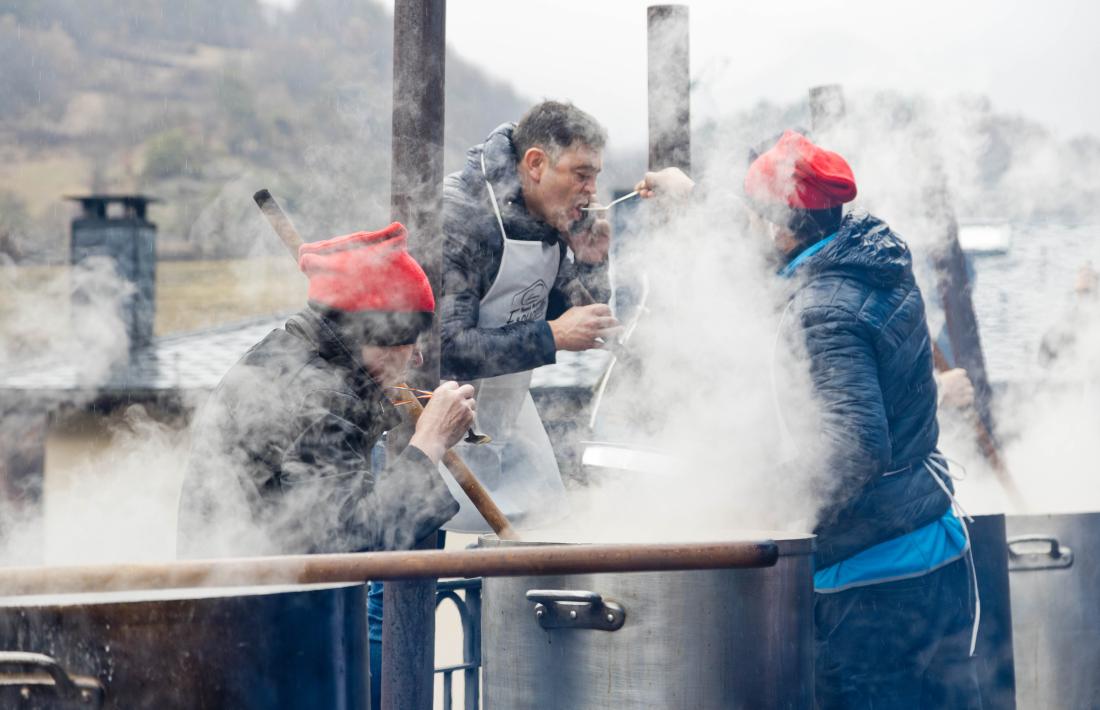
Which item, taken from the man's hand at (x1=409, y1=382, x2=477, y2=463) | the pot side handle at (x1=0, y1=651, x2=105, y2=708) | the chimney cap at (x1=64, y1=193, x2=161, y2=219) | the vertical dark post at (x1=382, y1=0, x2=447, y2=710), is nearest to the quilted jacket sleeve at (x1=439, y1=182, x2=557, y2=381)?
the vertical dark post at (x1=382, y1=0, x2=447, y2=710)

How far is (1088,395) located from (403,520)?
463cm

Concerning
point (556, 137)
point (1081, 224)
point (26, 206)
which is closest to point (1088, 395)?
point (556, 137)

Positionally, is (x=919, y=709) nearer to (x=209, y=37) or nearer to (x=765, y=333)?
(x=765, y=333)

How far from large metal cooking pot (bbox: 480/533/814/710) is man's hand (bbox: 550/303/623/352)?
0.92 meters

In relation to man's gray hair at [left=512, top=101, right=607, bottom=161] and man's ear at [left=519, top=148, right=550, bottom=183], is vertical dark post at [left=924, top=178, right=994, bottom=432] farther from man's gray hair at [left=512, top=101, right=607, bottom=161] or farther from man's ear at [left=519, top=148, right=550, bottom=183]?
man's ear at [left=519, top=148, right=550, bottom=183]

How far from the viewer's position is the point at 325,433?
8.54 ft

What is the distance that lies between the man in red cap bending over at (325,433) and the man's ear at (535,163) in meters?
0.97

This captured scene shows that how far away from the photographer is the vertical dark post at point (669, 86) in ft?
14.2

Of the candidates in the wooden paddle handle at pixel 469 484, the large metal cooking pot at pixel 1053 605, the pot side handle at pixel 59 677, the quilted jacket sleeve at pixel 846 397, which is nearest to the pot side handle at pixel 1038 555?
the large metal cooking pot at pixel 1053 605

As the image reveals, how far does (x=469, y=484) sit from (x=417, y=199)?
760 millimetres

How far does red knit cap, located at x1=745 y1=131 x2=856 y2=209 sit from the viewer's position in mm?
3369

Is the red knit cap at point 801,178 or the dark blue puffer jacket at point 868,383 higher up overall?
the red knit cap at point 801,178

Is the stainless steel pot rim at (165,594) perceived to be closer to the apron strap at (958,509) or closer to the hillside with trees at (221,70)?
the hillside with trees at (221,70)

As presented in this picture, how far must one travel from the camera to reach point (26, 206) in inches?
914
